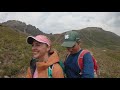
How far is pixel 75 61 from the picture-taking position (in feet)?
14.3

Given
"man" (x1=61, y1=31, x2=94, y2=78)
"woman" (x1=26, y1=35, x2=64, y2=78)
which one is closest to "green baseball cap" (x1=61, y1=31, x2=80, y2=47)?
"man" (x1=61, y1=31, x2=94, y2=78)

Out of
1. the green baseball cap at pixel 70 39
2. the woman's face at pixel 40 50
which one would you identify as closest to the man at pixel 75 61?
the green baseball cap at pixel 70 39

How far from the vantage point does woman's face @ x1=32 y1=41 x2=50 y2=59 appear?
4.23 m

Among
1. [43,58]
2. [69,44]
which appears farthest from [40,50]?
[69,44]

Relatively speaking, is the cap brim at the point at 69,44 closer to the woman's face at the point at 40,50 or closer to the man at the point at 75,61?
the man at the point at 75,61

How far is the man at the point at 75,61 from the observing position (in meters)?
4.21

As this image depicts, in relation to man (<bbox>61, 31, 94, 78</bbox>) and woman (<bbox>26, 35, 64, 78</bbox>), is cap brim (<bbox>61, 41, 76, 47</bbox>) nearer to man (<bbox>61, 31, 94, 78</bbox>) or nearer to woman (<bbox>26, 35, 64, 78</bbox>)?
man (<bbox>61, 31, 94, 78</bbox>)

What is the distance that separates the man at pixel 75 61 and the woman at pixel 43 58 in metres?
0.30

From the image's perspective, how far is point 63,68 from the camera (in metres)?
4.29
